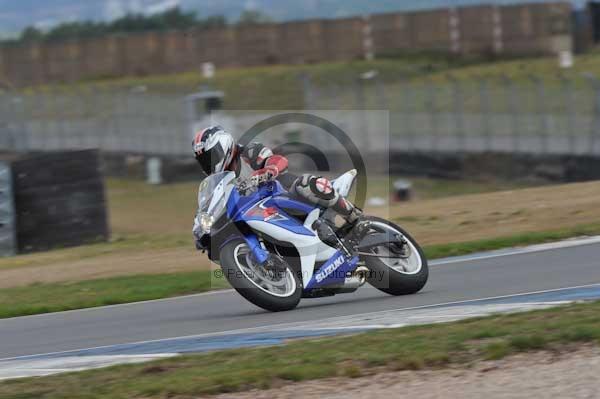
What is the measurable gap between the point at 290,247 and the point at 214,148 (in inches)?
41.4

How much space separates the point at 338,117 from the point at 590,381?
88.6 ft

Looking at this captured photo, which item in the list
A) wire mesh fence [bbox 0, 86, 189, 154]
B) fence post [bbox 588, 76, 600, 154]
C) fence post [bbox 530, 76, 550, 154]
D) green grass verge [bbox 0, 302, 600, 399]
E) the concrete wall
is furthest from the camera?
the concrete wall

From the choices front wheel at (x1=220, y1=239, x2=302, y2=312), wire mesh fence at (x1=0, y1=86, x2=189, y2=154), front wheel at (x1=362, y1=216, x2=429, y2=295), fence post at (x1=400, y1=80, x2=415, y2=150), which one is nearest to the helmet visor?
front wheel at (x1=220, y1=239, x2=302, y2=312)

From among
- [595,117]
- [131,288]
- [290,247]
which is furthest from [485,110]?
[290,247]

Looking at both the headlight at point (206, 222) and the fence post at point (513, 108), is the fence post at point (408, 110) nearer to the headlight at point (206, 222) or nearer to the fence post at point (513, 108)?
the fence post at point (513, 108)

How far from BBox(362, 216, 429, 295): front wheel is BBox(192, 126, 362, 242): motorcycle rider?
0.36 meters

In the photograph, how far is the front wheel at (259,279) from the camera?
8953 millimetres

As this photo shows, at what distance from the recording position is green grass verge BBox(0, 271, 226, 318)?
453 inches

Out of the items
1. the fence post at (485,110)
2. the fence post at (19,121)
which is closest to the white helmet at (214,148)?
the fence post at (485,110)

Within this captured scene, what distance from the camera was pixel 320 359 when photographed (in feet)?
24.1

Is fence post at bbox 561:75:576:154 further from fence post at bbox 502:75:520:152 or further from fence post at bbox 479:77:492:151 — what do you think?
fence post at bbox 479:77:492:151

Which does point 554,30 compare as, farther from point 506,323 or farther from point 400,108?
point 506,323

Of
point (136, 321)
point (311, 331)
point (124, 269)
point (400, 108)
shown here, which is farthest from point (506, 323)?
point (400, 108)

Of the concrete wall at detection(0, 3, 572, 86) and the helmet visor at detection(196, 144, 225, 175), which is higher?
the concrete wall at detection(0, 3, 572, 86)
